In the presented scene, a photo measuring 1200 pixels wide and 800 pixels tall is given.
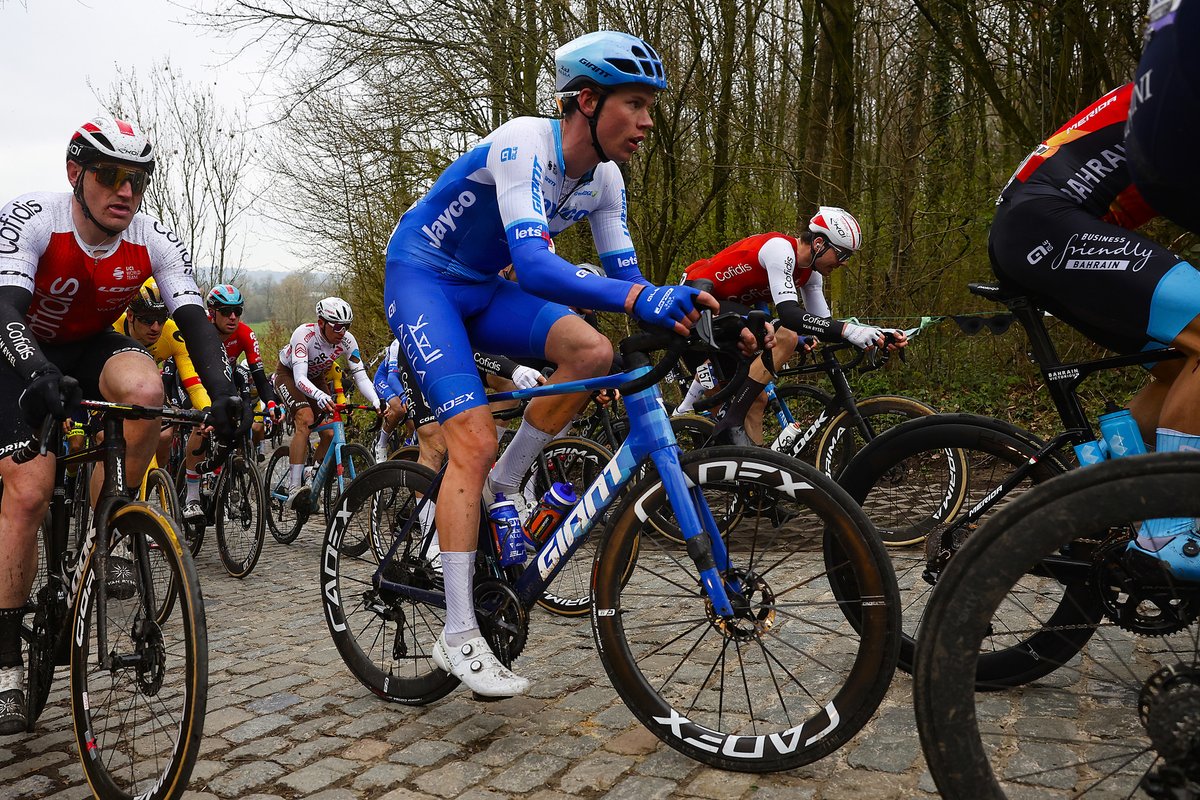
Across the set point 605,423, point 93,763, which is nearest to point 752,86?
point 605,423

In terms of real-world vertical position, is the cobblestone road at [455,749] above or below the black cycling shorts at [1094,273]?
below

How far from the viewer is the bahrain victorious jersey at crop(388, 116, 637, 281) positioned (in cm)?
321

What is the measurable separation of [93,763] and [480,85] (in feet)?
39.7

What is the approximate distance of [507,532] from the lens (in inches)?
136

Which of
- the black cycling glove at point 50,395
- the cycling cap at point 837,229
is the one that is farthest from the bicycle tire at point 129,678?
the cycling cap at point 837,229

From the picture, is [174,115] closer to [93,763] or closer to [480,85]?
[480,85]

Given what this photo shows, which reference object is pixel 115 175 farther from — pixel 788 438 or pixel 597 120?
pixel 788 438

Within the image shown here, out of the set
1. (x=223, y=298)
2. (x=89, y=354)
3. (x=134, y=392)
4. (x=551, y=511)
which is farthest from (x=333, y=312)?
(x=551, y=511)

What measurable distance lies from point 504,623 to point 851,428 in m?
3.95

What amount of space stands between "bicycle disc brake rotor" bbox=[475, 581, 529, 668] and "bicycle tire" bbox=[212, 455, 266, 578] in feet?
14.7

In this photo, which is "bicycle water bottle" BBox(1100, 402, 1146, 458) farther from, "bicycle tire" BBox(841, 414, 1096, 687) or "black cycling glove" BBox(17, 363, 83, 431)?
"black cycling glove" BBox(17, 363, 83, 431)

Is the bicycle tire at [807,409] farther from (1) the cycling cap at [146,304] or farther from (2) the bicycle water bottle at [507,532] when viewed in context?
(1) the cycling cap at [146,304]

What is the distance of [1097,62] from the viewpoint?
909 centimetres

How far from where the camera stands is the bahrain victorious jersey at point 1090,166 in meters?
2.98
